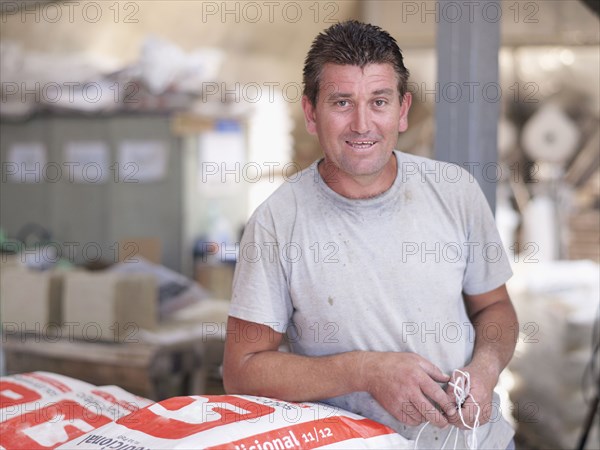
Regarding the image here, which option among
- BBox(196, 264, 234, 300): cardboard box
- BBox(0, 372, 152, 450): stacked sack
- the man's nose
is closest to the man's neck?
the man's nose

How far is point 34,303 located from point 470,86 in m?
2.13

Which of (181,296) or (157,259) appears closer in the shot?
(181,296)

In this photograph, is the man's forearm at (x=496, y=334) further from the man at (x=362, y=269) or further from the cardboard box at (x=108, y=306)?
the cardboard box at (x=108, y=306)

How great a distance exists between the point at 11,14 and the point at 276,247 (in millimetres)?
2610

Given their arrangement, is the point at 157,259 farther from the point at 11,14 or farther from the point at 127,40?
the point at 11,14

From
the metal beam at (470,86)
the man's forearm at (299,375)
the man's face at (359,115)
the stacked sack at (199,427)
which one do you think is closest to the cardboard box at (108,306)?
the stacked sack at (199,427)

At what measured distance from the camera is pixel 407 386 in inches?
59.2

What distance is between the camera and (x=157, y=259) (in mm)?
4031

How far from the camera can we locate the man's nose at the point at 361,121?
1.54 metres

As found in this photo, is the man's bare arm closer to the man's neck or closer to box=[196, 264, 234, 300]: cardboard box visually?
the man's neck

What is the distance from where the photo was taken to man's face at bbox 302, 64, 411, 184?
5.08 feet

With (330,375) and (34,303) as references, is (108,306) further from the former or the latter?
(330,375)

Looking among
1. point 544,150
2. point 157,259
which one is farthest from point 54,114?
point 544,150

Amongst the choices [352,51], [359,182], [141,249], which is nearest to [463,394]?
[359,182]
